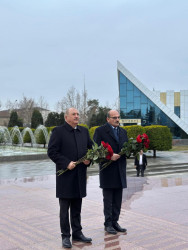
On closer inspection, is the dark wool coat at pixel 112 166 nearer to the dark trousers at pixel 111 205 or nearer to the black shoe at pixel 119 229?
the dark trousers at pixel 111 205

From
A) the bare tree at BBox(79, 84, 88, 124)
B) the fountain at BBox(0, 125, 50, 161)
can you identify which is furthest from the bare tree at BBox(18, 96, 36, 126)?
the fountain at BBox(0, 125, 50, 161)

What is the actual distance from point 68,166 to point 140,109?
44886 millimetres

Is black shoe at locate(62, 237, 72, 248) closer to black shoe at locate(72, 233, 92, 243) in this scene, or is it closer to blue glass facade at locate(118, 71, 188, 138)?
black shoe at locate(72, 233, 92, 243)

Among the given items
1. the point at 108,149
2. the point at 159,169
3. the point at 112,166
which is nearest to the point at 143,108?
the point at 159,169

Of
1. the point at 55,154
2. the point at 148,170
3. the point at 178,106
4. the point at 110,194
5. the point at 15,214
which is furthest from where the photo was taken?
the point at 178,106

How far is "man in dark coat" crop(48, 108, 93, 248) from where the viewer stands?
177 inches

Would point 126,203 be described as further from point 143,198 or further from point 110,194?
point 110,194

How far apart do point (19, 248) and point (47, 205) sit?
8.78 ft

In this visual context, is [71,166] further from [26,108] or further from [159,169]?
[26,108]

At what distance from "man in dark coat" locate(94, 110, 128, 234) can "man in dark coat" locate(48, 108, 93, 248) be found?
0.55 metres

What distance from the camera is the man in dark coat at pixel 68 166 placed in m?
4.49

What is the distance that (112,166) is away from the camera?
5117 mm

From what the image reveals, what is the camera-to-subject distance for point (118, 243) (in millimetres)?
4652

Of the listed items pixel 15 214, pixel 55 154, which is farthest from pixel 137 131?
pixel 55 154
